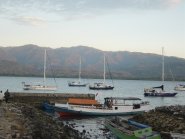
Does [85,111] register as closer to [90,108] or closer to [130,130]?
[90,108]

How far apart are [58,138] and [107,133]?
432 inches

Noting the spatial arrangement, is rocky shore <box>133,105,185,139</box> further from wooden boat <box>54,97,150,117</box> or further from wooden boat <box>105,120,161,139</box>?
wooden boat <box>54,97,150,117</box>

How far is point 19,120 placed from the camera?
3244 cm

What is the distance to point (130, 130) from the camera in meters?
32.2

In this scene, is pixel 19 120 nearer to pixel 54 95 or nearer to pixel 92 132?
pixel 92 132

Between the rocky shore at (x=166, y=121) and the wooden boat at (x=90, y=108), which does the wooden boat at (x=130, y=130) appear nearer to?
the rocky shore at (x=166, y=121)

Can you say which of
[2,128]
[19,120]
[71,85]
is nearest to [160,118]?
[19,120]

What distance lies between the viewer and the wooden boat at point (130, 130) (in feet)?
89.5

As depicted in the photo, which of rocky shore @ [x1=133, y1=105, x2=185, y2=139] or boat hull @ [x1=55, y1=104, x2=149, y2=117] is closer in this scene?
rocky shore @ [x1=133, y1=105, x2=185, y2=139]

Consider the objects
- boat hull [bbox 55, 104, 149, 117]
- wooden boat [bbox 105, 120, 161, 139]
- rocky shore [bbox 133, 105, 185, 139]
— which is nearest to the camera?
wooden boat [bbox 105, 120, 161, 139]

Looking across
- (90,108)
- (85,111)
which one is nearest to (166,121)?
(90,108)

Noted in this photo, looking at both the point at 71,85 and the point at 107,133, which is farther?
the point at 71,85

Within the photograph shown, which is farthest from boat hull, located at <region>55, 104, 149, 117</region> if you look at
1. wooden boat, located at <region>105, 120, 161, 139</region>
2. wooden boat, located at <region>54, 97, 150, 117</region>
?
wooden boat, located at <region>105, 120, 161, 139</region>

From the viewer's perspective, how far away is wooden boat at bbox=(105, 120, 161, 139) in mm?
27269
